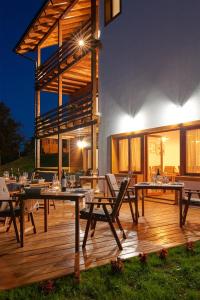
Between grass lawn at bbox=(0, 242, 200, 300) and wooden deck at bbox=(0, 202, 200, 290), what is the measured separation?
22 cm

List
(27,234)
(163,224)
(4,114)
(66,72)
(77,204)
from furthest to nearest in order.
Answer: (4,114)
(66,72)
(163,224)
(27,234)
(77,204)

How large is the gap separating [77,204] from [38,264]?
824mm

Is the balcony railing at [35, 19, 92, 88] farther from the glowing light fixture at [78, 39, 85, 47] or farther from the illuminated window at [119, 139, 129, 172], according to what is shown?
the illuminated window at [119, 139, 129, 172]

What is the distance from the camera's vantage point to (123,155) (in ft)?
34.8

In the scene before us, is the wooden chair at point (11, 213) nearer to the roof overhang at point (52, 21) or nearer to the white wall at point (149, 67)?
the white wall at point (149, 67)

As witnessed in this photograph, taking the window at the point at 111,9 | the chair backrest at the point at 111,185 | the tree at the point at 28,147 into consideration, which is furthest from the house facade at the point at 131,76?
the tree at the point at 28,147

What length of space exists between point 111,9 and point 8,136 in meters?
25.6

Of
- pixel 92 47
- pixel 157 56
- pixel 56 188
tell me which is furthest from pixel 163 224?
pixel 92 47

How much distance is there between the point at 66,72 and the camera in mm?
13742

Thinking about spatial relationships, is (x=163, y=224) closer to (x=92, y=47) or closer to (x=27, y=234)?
(x=27, y=234)

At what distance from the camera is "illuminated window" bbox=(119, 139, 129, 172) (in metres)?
10.3

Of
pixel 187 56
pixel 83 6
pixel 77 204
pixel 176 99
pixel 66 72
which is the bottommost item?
pixel 77 204

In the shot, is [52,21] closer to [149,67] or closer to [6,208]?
[149,67]

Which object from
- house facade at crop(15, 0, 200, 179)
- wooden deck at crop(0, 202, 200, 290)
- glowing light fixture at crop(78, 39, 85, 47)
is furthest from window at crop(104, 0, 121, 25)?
wooden deck at crop(0, 202, 200, 290)
